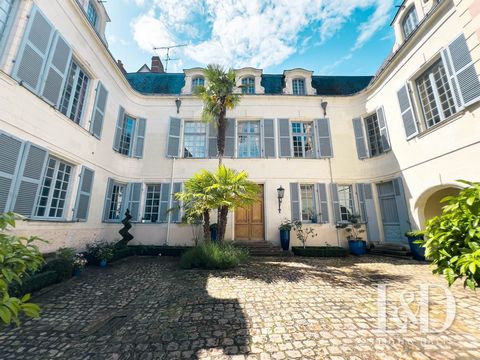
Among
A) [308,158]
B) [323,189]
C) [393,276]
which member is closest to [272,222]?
[323,189]

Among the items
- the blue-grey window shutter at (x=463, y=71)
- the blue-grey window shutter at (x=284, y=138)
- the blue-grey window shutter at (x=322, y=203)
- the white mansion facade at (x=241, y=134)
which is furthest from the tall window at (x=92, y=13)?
the blue-grey window shutter at (x=463, y=71)

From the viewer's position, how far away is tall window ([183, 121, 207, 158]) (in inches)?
369

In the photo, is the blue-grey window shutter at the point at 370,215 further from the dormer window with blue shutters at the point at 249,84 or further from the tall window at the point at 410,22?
the dormer window with blue shutters at the point at 249,84

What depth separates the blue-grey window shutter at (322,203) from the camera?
8383 mm

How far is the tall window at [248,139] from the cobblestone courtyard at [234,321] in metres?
5.84

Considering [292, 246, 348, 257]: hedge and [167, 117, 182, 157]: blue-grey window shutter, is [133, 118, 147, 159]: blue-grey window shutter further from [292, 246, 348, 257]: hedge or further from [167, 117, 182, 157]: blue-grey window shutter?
[292, 246, 348, 257]: hedge

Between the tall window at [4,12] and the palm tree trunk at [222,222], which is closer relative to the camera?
the tall window at [4,12]

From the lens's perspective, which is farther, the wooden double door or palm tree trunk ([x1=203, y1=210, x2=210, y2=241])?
the wooden double door

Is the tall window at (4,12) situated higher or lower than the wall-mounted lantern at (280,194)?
higher

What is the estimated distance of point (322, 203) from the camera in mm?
8516

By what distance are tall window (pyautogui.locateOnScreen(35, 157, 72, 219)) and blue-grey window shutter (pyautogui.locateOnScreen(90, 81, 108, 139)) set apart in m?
1.50

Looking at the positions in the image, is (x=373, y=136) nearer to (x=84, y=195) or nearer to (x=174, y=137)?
(x=174, y=137)

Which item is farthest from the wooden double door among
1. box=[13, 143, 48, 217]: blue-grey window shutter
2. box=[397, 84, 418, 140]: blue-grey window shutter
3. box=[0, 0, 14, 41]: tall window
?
box=[0, 0, 14, 41]: tall window

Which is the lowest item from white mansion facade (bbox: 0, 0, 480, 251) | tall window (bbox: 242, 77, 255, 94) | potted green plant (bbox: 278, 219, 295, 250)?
potted green plant (bbox: 278, 219, 295, 250)
